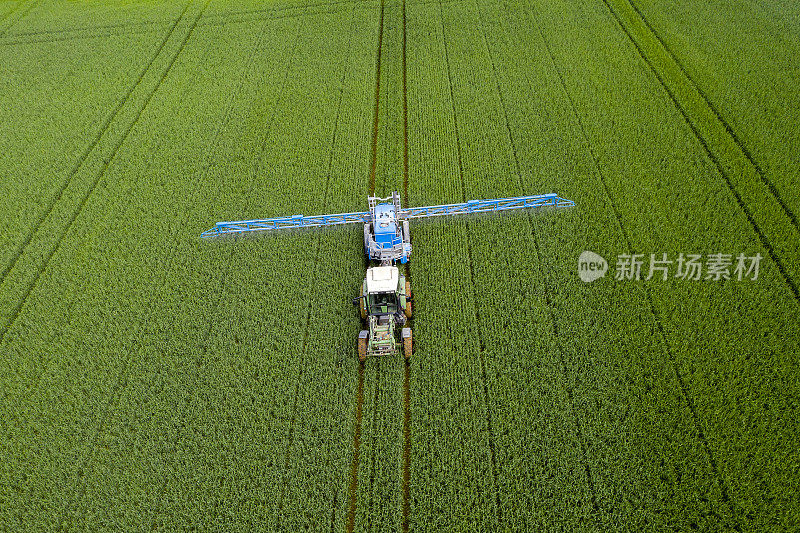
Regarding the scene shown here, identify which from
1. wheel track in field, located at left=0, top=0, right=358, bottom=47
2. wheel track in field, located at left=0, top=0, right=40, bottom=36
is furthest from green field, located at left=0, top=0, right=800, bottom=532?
wheel track in field, located at left=0, top=0, right=40, bottom=36

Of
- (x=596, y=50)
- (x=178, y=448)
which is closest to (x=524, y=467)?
(x=178, y=448)

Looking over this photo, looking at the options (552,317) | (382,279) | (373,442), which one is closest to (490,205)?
(552,317)

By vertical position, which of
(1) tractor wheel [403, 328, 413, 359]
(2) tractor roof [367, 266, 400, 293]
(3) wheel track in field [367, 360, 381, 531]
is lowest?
(3) wheel track in field [367, 360, 381, 531]

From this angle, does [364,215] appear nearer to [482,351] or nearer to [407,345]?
[407,345]

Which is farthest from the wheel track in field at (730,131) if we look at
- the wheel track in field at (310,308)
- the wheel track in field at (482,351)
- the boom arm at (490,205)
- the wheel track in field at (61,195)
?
the wheel track in field at (61,195)

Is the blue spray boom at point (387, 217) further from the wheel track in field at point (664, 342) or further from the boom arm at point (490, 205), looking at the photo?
the wheel track in field at point (664, 342)

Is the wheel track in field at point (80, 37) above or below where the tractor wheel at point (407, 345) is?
above

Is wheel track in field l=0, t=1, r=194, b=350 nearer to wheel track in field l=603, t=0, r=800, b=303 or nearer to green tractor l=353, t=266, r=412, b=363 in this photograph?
green tractor l=353, t=266, r=412, b=363
